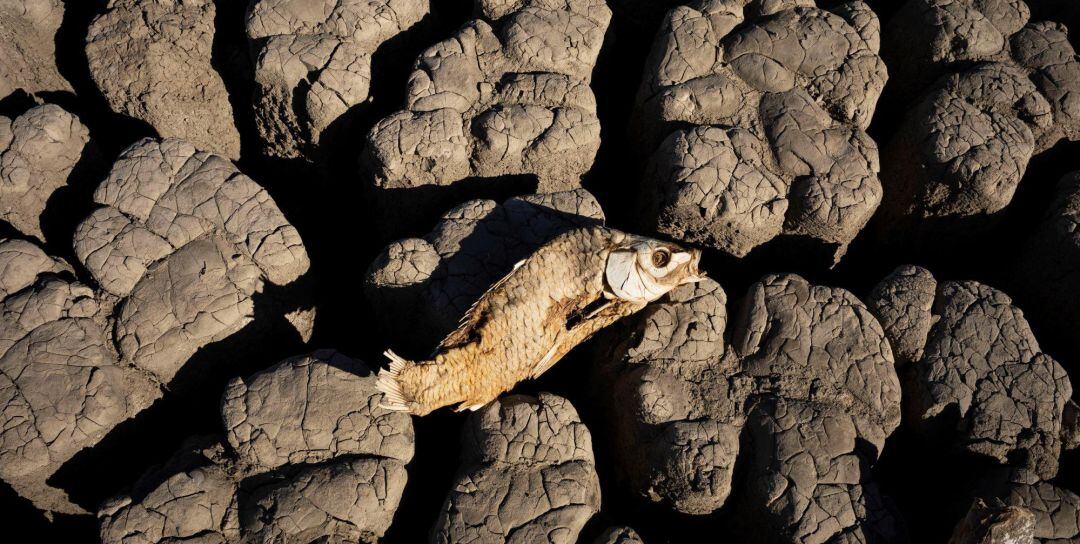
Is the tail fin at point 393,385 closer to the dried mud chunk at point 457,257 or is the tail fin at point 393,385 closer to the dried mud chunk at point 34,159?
the dried mud chunk at point 457,257

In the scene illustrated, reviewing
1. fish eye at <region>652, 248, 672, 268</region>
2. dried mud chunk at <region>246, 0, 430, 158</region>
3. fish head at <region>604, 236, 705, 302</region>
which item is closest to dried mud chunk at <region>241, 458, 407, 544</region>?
fish head at <region>604, 236, 705, 302</region>

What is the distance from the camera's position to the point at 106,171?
3.49 m

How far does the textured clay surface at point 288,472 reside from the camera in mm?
2498

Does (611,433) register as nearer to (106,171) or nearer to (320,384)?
(320,384)

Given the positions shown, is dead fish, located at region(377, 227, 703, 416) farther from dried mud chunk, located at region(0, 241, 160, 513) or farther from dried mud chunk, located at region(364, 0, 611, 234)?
dried mud chunk, located at region(0, 241, 160, 513)

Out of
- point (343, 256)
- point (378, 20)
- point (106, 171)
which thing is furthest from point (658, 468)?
point (106, 171)

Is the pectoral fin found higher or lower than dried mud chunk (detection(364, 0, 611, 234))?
lower

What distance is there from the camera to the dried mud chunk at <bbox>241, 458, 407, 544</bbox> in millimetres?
2494

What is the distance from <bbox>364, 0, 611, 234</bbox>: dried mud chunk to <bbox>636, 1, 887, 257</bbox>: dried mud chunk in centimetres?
41

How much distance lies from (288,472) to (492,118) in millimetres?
1797

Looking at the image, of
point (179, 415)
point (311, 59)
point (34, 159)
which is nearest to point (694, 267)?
point (311, 59)

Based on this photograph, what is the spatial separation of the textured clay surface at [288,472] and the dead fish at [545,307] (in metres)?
0.20

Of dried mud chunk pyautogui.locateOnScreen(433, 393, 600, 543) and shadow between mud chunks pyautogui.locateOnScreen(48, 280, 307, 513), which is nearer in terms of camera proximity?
dried mud chunk pyautogui.locateOnScreen(433, 393, 600, 543)

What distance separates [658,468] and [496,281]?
1.01 meters
